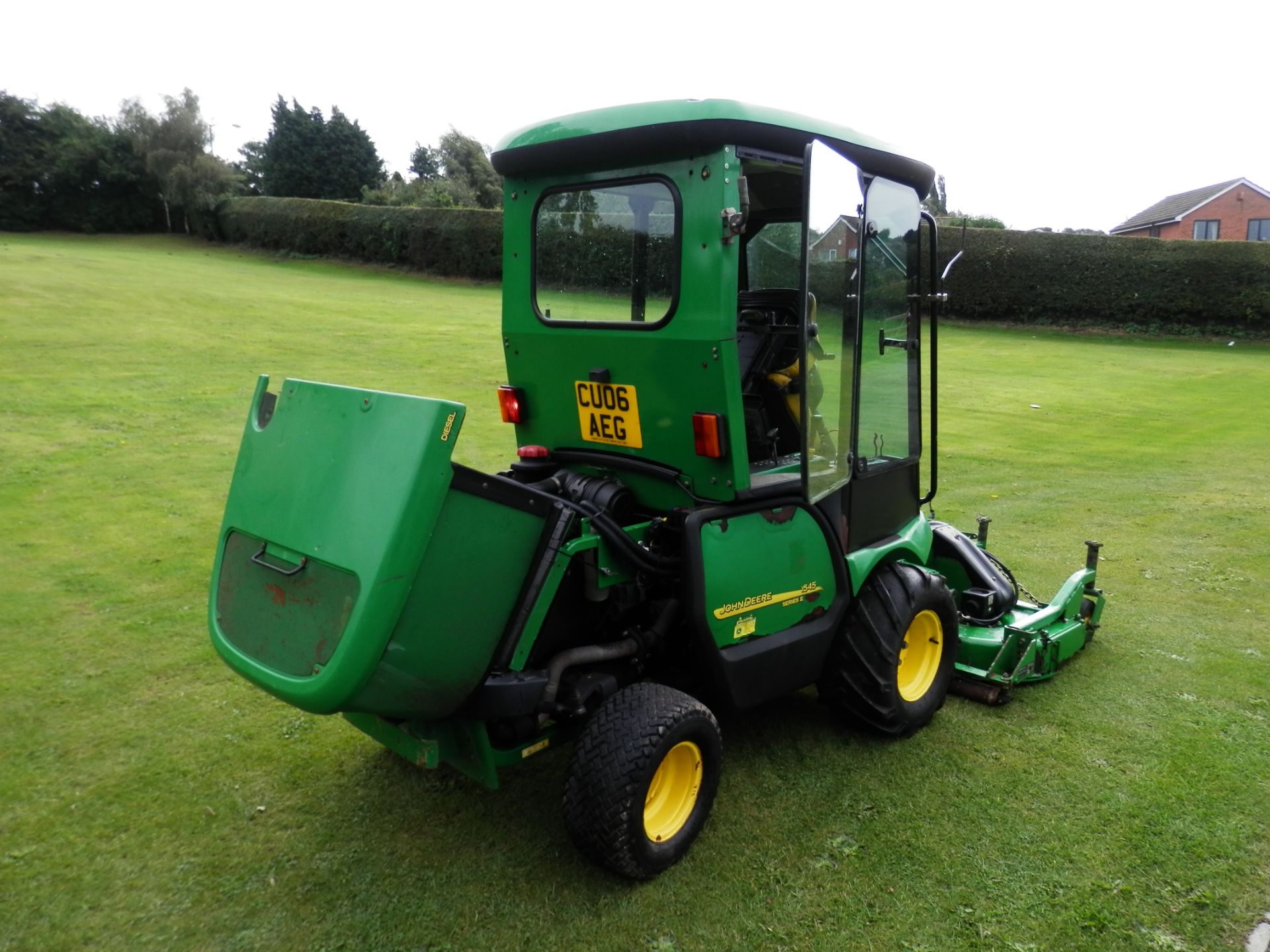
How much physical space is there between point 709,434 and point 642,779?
123 cm

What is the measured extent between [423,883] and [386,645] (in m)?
1.01

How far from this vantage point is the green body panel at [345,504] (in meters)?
2.54

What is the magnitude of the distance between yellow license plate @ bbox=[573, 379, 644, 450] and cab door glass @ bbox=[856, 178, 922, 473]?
1004 mm

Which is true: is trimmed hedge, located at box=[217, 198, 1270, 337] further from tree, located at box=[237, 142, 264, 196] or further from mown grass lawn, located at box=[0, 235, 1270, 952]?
tree, located at box=[237, 142, 264, 196]

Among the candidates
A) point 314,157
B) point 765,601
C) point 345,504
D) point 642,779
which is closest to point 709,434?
point 765,601

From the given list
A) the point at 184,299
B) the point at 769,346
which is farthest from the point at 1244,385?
the point at 184,299

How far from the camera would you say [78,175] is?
37750 mm

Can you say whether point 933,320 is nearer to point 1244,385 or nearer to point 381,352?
point 381,352

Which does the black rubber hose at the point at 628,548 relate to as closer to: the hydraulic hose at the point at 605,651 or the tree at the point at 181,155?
the hydraulic hose at the point at 605,651

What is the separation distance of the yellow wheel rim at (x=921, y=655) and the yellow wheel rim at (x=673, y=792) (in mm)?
1339

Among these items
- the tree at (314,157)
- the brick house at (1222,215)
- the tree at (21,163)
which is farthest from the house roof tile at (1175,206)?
the tree at (21,163)

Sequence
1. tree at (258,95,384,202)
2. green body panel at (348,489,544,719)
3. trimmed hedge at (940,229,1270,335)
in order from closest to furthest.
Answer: green body panel at (348,489,544,719)
trimmed hedge at (940,229,1270,335)
tree at (258,95,384,202)

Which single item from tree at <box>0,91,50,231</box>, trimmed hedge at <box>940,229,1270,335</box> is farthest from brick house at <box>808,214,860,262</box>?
tree at <box>0,91,50,231</box>

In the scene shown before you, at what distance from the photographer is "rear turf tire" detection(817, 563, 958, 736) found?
13.1 ft
